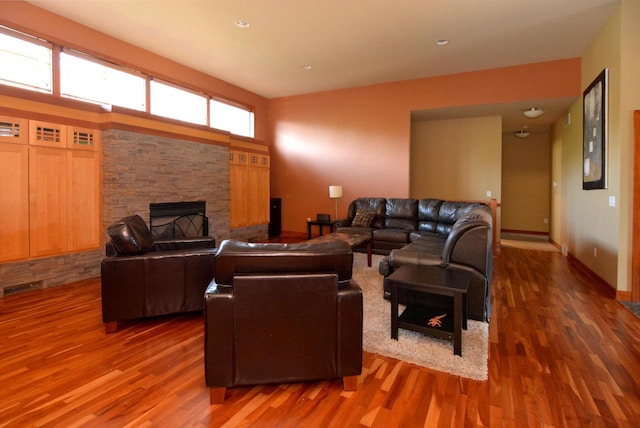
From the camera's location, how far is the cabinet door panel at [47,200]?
369cm

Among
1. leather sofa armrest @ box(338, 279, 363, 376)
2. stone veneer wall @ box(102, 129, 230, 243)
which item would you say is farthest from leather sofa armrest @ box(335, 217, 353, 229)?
leather sofa armrest @ box(338, 279, 363, 376)

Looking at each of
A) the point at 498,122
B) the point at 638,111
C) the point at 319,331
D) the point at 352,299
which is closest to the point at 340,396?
the point at 319,331

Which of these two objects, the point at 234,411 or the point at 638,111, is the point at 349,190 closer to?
the point at 638,111

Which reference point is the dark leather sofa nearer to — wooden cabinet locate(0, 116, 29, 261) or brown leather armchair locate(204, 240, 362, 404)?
brown leather armchair locate(204, 240, 362, 404)

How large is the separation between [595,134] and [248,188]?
18.7 feet

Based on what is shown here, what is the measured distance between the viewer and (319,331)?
174 cm

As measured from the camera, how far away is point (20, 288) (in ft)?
11.9

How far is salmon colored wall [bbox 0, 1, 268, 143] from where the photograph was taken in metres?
3.77

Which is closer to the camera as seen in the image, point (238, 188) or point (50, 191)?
point (50, 191)

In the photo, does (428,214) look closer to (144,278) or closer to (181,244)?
(181,244)

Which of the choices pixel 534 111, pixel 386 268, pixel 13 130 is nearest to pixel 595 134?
pixel 534 111

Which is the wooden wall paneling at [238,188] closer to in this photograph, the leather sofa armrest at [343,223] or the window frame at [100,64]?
the window frame at [100,64]

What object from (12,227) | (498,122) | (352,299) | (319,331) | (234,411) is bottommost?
(234,411)

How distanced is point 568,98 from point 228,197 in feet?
19.8
